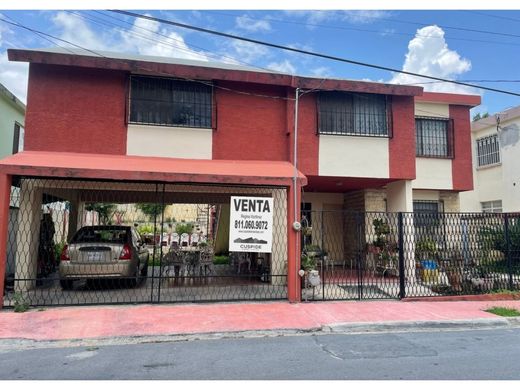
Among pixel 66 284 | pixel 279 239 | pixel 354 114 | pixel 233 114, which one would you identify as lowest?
pixel 66 284

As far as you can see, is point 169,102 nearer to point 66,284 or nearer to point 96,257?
point 96,257

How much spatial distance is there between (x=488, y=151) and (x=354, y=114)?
8332 mm

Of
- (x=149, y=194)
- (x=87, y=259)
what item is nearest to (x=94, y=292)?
(x=87, y=259)

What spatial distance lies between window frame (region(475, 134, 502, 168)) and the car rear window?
555 inches

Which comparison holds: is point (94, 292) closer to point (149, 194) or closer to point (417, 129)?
point (149, 194)

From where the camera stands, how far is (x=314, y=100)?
36.0 ft

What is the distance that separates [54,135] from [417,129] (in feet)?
34.4

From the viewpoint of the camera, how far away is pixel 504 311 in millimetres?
7871

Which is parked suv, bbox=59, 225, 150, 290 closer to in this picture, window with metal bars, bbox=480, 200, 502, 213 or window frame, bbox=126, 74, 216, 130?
window frame, bbox=126, 74, 216, 130

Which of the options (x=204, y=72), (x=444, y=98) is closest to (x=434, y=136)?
(x=444, y=98)

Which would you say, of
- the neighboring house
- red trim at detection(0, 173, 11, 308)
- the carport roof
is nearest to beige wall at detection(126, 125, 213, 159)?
the carport roof

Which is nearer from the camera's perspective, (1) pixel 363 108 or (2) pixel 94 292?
(2) pixel 94 292

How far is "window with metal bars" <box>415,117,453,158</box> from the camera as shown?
12.9 m

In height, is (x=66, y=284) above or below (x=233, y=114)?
below
